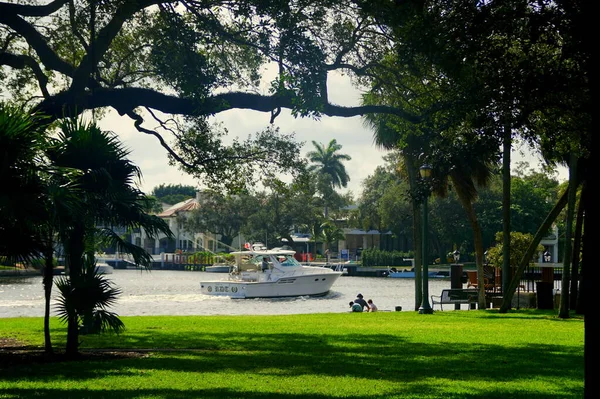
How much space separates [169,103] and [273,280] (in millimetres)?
42131

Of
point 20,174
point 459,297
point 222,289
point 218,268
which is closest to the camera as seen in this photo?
point 20,174

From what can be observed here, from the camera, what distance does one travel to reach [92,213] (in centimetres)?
1434

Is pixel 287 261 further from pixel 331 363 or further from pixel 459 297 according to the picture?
pixel 331 363

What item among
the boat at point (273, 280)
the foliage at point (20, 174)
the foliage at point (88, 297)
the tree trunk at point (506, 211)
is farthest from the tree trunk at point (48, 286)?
the boat at point (273, 280)

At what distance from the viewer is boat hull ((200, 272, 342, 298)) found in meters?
60.5

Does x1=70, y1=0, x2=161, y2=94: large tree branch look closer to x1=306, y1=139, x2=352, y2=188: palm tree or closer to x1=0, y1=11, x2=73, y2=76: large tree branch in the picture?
x1=0, y1=11, x2=73, y2=76: large tree branch

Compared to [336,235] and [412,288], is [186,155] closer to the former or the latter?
[412,288]

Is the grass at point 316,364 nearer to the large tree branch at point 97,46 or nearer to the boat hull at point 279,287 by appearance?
the large tree branch at point 97,46

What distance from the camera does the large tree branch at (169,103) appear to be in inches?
757

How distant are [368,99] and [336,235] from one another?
92.8 m

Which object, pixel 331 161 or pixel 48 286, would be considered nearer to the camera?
pixel 48 286

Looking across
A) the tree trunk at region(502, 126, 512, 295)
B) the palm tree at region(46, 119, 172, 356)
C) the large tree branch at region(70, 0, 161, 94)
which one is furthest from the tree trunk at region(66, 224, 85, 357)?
the tree trunk at region(502, 126, 512, 295)

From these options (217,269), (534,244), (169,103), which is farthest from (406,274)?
(169,103)

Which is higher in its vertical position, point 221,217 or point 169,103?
point 221,217
